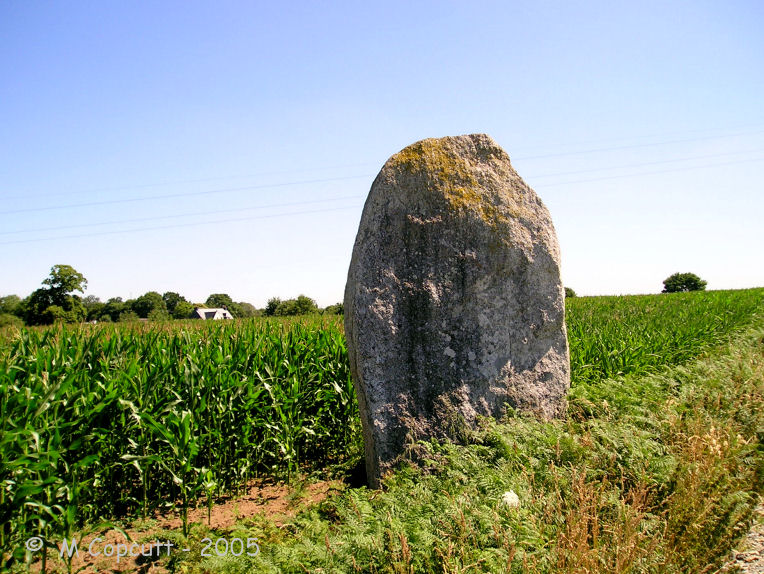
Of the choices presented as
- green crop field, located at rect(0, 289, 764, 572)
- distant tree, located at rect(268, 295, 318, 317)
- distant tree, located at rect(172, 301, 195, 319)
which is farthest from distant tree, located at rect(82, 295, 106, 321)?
green crop field, located at rect(0, 289, 764, 572)

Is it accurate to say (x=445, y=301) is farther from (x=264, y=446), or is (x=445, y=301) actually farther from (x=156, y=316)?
(x=156, y=316)

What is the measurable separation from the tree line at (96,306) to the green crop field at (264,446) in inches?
556

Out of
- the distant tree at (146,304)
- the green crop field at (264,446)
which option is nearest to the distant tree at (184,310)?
the distant tree at (146,304)

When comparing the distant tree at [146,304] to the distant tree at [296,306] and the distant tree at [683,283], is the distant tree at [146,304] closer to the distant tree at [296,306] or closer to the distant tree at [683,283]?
the distant tree at [296,306]

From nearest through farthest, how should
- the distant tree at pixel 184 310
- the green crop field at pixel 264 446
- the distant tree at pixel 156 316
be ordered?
the green crop field at pixel 264 446
the distant tree at pixel 156 316
the distant tree at pixel 184 310

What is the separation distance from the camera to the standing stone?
464cm

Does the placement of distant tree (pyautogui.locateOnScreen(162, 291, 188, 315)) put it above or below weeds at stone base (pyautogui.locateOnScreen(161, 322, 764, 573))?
above

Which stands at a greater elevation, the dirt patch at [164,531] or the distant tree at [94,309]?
the distant tree at [94,309]

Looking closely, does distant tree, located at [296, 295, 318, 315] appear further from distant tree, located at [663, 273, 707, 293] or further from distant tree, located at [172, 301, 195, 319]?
distant tree, located at [663, 273, 707, 293]

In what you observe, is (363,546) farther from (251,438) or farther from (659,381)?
(659,381)

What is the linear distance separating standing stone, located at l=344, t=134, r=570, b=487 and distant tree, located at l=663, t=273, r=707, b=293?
59206 millimetres

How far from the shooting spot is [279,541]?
4.04m

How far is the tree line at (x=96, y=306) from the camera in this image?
37.6 meters

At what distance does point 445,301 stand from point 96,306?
82.1 metres
